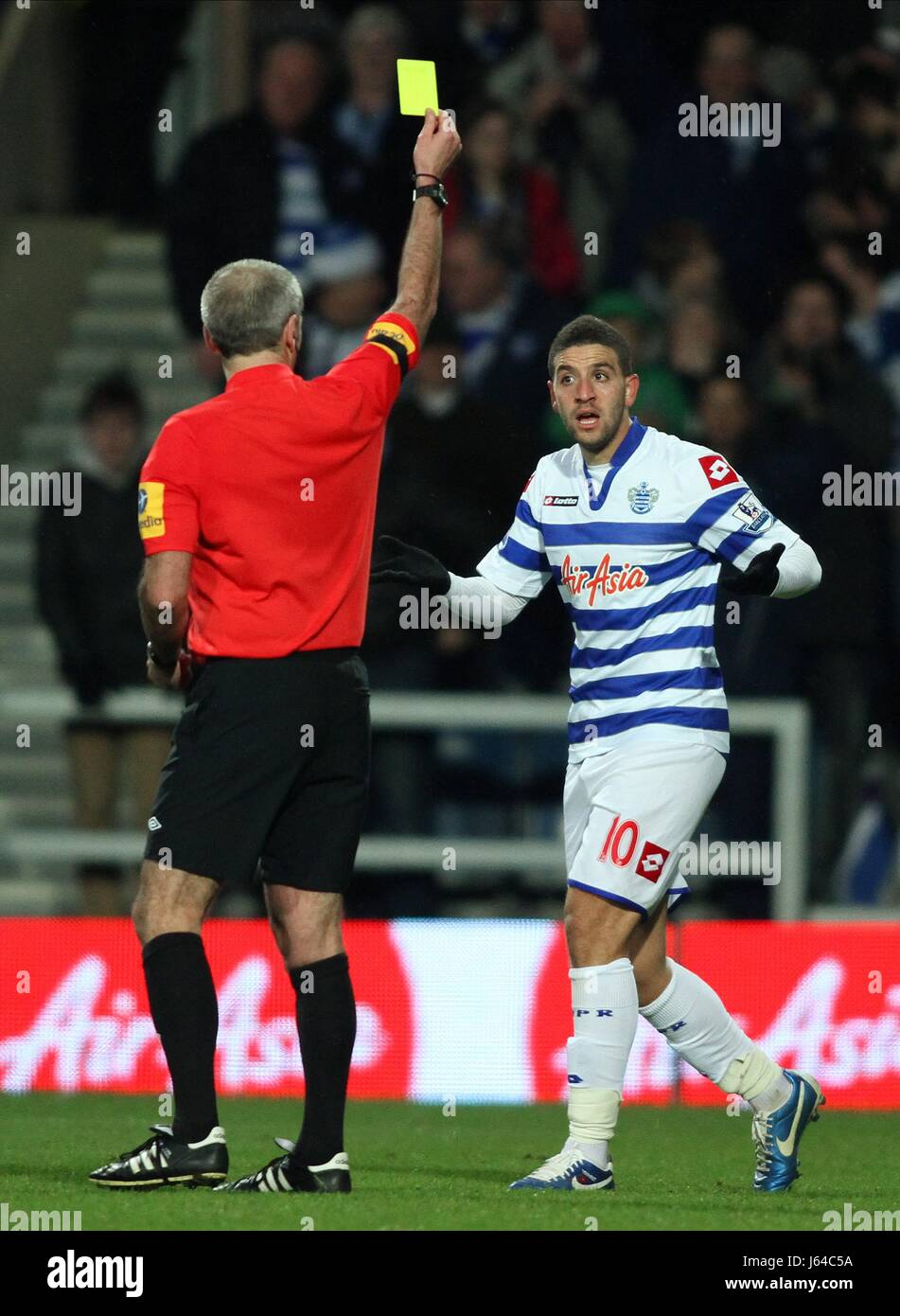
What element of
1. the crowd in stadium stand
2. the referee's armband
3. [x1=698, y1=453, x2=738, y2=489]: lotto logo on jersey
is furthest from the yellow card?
the crowd in stadium stand

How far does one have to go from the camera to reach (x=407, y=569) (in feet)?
18.5

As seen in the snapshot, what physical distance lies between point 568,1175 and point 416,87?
2.51 m

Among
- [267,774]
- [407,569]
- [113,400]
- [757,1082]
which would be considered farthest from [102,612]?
[757,1082]

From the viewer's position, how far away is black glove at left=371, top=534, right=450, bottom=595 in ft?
18.5

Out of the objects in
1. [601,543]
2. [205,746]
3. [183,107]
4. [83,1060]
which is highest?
[183,107]

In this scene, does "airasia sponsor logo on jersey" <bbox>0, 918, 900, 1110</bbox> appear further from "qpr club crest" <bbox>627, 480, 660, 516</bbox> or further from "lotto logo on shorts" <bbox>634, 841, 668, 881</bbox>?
"qpr club crest" <bbox>627, 480, 660, 516</bbox>

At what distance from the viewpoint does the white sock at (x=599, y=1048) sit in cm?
534

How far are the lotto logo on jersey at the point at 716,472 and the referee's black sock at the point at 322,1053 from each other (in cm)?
139

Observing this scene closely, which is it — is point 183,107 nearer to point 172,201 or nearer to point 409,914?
point 172,201

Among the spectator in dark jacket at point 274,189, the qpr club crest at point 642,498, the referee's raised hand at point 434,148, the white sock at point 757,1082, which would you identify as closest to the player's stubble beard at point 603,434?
the qpr club crest at point 642,498

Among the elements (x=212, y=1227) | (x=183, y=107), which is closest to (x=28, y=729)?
(x=183, y=107)

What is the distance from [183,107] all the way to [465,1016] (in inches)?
209

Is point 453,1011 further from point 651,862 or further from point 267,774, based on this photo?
point 267,774

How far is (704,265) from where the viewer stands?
9.98m
